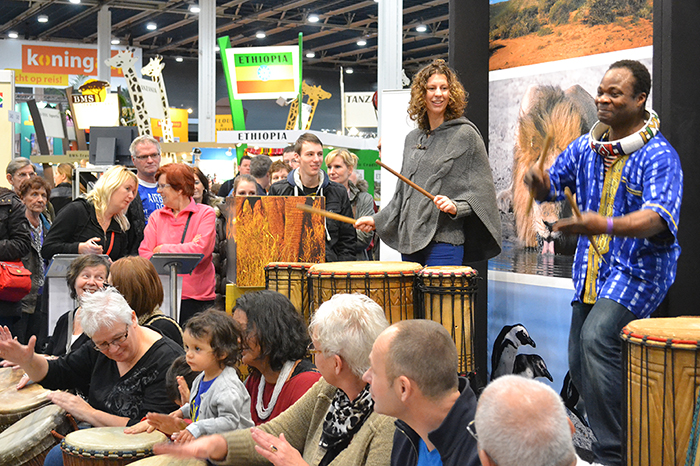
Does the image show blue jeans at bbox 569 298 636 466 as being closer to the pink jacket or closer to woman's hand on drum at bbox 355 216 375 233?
woman's hand on drum at bbox 355 216 375 233

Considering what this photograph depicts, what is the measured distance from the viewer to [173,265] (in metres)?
4.09

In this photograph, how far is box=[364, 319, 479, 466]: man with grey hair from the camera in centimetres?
188

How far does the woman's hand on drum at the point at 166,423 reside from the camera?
2.66m

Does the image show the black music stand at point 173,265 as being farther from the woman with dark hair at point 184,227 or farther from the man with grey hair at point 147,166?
the man with grey hair at point 147,166

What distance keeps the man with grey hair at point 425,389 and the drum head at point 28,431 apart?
5.87 feet

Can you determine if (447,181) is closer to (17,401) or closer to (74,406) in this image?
(74,406)

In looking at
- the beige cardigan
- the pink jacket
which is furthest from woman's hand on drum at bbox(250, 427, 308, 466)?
the pink jacket

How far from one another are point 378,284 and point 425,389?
151 cm

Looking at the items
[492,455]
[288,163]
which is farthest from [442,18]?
[492,455]

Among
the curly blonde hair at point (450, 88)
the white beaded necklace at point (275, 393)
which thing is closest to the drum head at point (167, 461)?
the white beaded necklace at point (275, 393)

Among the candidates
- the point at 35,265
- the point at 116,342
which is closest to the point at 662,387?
the point at 116,342

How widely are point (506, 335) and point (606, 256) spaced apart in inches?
75.1

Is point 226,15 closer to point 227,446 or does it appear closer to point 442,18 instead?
point 442,18

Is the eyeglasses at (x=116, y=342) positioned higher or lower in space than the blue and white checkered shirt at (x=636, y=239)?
lower
